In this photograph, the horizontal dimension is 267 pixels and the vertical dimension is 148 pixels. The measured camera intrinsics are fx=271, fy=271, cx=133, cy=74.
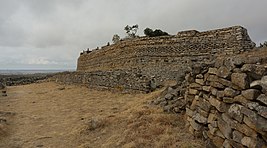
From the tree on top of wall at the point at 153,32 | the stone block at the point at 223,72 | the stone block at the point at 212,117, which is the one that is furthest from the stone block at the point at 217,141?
the tree on top of wall at the point at 153,32

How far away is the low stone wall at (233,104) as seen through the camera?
14.1 ft

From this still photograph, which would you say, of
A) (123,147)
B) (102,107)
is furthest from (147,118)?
(102,107)

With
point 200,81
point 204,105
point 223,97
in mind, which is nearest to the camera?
point 223,97

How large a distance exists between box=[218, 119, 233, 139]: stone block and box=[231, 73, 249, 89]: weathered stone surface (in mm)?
846

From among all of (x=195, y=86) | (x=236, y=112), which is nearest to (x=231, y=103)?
(x=236, y=112)

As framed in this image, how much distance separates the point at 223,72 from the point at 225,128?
1.13 m

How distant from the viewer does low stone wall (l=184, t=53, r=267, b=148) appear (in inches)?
169

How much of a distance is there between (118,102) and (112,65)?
495 inches

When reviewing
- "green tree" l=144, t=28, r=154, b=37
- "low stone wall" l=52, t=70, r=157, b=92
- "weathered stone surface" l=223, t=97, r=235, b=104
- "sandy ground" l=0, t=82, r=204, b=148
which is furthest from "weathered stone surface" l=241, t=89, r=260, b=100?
"green tree" l=144, t=28, r=154, b=37

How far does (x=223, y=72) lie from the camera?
219 inches

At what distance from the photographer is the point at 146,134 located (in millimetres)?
7355

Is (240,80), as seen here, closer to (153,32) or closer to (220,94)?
(220,94)

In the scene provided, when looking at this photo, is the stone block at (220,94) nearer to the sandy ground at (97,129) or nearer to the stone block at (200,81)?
the stone block at (200,81)

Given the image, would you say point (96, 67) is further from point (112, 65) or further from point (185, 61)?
point (185, 61)
